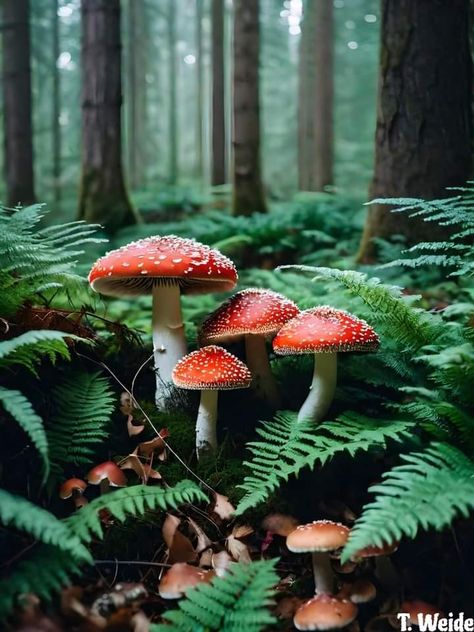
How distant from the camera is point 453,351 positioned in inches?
99.4

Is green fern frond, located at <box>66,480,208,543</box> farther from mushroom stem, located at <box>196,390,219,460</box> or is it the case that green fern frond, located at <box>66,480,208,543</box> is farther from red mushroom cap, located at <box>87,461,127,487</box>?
mushroom stem, located at <box>196,390,219,460</box>

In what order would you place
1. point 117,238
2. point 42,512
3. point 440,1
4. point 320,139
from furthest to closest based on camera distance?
point 320,139 < point 117,238 < point 440,1 < point 42,512

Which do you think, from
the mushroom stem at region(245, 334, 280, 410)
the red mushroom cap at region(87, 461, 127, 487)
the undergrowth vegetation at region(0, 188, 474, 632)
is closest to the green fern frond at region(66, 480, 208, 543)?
the undergrowth vegetation at region(0, 188, 474, 632)

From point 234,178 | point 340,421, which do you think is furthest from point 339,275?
point 234,178

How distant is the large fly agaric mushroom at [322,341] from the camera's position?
289cm

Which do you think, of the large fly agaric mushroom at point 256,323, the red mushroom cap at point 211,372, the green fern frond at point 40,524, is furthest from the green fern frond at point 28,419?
the large fly agaric mushroom at point 256,323

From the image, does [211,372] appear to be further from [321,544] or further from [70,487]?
[321,544]

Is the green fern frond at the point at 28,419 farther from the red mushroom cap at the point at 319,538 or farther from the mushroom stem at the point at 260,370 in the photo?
the mushroom stem at the point at 260,370

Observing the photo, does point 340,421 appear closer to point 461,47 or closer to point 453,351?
point 453,351

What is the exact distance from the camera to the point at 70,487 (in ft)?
8.70

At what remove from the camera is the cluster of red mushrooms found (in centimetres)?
297

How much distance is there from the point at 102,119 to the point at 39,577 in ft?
28.9

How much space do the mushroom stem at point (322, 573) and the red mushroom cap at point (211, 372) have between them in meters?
0.99

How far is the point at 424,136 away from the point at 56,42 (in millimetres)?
21276
